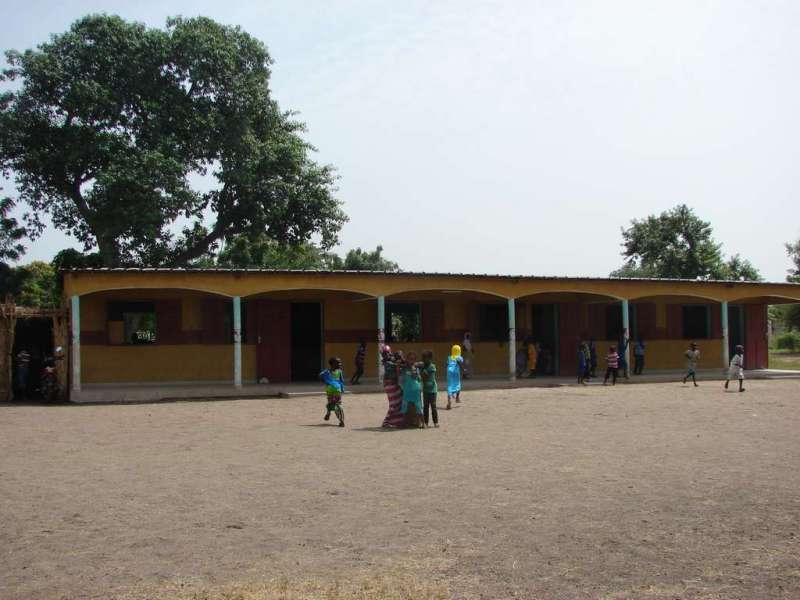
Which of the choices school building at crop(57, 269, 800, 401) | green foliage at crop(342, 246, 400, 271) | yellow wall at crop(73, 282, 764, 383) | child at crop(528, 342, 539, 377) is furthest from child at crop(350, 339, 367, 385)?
green foliage at crop(342, 246, 400, 271)

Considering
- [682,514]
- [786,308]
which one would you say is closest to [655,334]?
[682,514]

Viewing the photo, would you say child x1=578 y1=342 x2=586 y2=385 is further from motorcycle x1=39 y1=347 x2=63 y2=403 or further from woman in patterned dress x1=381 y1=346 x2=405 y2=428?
motorcycle x1=39 y1=347 x2=63 y2=403

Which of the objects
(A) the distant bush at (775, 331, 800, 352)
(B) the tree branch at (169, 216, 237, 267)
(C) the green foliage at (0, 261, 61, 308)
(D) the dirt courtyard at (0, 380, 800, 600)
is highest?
(B) the tree branch at (169, 216, 237, 267)

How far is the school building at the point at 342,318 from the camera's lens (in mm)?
19625

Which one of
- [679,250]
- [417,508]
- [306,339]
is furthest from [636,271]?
[417,508]

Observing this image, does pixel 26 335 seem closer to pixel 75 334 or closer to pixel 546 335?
pixel 75 334

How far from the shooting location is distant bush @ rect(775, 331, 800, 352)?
5424cm

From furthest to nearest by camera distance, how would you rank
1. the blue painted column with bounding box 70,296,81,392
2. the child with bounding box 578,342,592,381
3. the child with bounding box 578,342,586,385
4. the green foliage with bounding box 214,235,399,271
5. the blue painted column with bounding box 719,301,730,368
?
the green foliage with bounding box 214,235,399,271 < the blue painted column with bounding box 719,301,730,368 < the child with bounding box 578,342,592,381 < the child with bounding box 578,342,586,385 < the blue painted column with bounding box 70,296,81,392

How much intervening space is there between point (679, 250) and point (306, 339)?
34.8m

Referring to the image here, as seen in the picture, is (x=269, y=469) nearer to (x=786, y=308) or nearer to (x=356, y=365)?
(x=356, y=365)

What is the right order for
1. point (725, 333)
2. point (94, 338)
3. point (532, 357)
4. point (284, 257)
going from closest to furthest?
point (94, 338) → point (532, 357) → point (725, 333) → point (284, 257)

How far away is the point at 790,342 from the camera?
54812 mm

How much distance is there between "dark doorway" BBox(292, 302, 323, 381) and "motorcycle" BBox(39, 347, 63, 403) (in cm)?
646

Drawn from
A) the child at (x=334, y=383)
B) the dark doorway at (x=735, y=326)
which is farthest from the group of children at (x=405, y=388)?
the dark doorway at (x=735, y=326)
